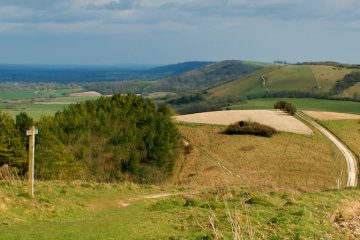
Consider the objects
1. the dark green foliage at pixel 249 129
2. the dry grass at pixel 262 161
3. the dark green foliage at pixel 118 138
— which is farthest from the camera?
the dark green foliage at pixel 249 129

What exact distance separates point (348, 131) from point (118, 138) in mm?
30768

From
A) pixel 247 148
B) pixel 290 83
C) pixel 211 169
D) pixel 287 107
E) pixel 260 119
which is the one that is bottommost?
pixel 211 169

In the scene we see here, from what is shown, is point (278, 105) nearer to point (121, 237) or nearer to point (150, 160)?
point (150, 160)

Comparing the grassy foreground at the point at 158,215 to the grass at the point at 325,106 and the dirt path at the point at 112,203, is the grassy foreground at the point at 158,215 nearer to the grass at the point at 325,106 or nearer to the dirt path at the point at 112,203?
the dirt path at the point at 112,203

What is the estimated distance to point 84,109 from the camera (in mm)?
58906

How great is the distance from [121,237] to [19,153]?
33.1m

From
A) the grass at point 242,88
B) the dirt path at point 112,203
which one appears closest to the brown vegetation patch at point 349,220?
the dirt path at point 112,203

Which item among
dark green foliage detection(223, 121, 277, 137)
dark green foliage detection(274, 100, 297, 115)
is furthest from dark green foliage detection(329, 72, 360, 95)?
dark green foliage detection(223, 121, 277, 137)

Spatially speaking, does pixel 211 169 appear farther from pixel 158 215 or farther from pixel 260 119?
pixel 158 215

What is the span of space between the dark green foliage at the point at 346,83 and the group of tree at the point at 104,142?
82566 mm

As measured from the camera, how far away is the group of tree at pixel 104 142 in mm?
42969

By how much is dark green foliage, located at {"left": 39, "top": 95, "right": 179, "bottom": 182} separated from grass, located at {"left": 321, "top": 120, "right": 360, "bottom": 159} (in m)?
21.0

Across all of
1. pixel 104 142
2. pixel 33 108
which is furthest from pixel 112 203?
pixel 33 108

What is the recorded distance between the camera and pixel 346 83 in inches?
5295
